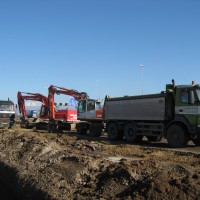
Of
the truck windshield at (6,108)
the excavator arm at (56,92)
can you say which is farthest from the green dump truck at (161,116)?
the truck windshield at (6,108)

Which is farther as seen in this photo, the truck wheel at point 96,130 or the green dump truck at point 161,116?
the truck wheel at point 96,130

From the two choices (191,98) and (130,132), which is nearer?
(191,98)

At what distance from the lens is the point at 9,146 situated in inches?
669

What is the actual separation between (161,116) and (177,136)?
1444mm

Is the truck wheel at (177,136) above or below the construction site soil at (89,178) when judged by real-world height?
above

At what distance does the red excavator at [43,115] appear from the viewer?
1214 inches

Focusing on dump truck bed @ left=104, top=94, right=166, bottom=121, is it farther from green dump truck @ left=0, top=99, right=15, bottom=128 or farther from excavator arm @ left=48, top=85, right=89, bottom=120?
green dump truck @ left=0, top=99, right=15, bottom=128

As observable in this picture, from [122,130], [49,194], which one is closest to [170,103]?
[122,130]

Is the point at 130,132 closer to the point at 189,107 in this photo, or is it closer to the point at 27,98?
the point at 189,107

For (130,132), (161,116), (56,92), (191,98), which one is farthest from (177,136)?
(56,92)

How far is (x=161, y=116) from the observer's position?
1834cm

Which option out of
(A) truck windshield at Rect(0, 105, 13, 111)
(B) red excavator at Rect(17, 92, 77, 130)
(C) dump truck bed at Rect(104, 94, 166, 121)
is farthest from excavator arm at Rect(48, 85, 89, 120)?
(C) dump truck bed at Rect(104, 94, 166, 121)

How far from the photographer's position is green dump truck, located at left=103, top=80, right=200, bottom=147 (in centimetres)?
1691

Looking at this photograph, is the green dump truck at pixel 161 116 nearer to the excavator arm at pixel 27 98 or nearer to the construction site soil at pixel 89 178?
the construction site soil at pixel 89 178
